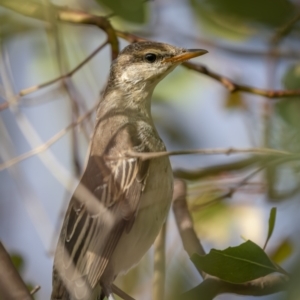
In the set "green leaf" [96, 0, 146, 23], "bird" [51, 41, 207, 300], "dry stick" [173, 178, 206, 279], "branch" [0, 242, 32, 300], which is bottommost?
"dry stick" [173, 178, 206, 279]

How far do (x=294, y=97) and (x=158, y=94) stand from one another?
1038mm

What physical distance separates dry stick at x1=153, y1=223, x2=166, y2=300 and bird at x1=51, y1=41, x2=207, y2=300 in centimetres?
9

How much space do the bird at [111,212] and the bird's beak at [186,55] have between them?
39mm

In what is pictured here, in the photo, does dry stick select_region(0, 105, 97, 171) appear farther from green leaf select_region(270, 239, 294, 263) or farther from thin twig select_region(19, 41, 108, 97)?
green leaf select_region(270, 239, 294, 263)

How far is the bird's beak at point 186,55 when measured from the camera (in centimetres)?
341

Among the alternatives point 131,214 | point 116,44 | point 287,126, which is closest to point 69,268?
point 131,214

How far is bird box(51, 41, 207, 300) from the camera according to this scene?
2.85 metres

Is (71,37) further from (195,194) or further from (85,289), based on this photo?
(85,289)

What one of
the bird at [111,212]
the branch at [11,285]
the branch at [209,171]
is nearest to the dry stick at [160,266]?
the bird at [111,212]

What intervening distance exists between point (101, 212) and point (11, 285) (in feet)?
3.03

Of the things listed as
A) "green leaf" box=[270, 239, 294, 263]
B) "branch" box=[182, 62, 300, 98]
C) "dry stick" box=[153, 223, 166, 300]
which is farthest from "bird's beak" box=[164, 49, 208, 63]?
"green leaf" box=[270, 239, 294, 263]

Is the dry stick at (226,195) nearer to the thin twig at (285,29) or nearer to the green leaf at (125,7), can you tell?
the thin twig at (285,29)

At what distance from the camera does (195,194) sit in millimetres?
3404

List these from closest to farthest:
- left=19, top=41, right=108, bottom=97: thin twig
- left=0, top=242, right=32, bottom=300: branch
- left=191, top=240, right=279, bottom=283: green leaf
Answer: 1. left=0, top=242, right=32, bottom=300: branch
2. left=191, top=240, right=279, bottom=283: green leaf
3. left=19, top=41, right=108, bottom=97: thin twig
